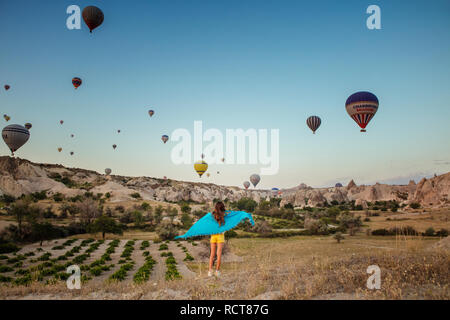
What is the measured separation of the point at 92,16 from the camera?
2789 centimetres

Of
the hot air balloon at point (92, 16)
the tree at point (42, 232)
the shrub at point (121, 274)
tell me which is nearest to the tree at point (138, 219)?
the tree at point (42, 232)

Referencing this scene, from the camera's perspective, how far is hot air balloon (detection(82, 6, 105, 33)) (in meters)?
27.8

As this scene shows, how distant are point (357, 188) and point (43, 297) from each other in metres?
135

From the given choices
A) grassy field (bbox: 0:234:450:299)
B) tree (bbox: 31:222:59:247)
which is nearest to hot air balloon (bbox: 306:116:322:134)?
grassy field (bbox: 0:234:450:299)

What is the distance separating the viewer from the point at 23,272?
1970 cm

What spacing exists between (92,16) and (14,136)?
27.4 meters

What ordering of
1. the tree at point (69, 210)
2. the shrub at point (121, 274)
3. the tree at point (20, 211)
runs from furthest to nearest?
the tree at point (69, 210) → the tree at point (20, 211) → the shrub at point (121, 274)

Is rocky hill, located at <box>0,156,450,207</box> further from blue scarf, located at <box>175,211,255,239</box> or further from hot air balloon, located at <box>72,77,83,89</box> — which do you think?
blue scarf, located at <box>175,211,255,239</box>

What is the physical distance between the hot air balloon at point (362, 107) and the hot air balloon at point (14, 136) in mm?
48926

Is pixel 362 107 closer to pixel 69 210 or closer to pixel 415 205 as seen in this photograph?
pixel 415 205

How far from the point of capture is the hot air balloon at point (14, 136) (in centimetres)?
4266

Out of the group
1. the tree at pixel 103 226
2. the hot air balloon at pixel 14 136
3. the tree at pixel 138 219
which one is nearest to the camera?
the hot air balloon at pixel 14 136

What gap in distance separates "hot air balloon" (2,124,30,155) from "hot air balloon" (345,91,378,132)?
161 feet

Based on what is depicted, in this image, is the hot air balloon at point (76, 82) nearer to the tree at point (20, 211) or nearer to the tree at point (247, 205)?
the tree at point (20, 211)
